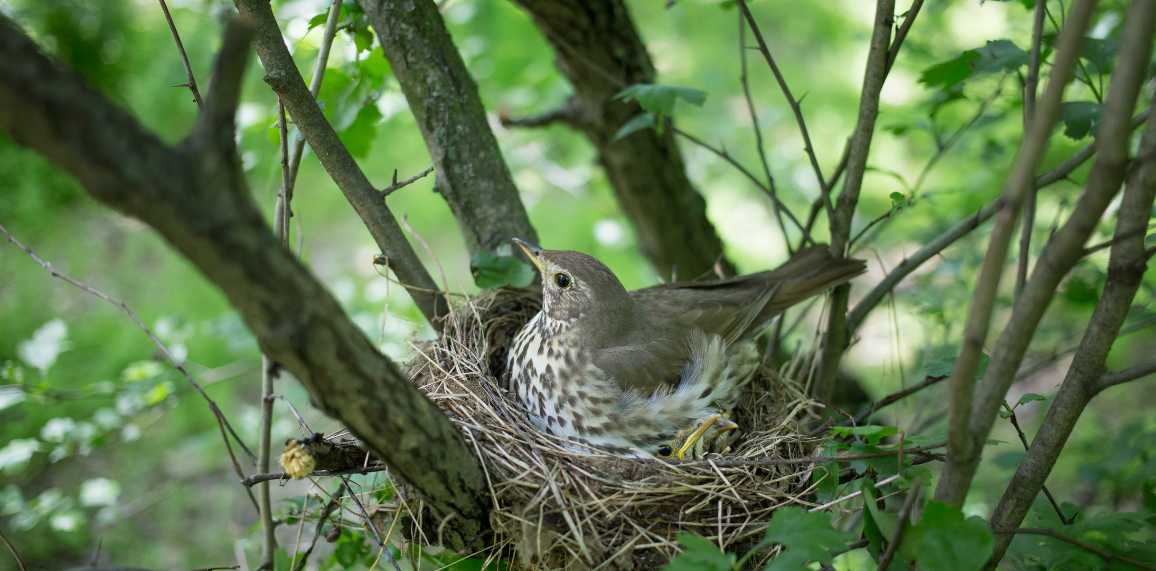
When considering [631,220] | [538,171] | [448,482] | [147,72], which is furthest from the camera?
[147,72]

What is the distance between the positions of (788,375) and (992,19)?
381cm

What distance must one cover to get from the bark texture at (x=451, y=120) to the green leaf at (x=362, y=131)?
135mm

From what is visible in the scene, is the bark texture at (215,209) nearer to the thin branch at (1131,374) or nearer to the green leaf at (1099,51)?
the thin branch at (1131,374)

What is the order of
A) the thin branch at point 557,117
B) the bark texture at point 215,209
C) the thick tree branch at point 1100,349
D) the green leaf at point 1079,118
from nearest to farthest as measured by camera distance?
the bark texture at point 215,209 → the thick tree branch at point 1100,349 → the green leaf at point 1079,118 → the thin branch at point 557,117

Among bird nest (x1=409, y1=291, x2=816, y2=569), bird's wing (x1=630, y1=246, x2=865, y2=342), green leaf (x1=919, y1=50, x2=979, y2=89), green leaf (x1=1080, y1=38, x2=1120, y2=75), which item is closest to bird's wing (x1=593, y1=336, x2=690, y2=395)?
bird's wing (x1=630, y1=246, x2=865, y2=342)

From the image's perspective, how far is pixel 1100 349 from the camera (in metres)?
1.74

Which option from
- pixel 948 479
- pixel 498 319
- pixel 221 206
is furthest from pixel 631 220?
pixel 221 206

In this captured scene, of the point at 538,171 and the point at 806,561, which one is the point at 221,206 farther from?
the point at 538,171

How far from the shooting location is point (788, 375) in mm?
3166

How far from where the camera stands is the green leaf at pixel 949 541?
149 cm

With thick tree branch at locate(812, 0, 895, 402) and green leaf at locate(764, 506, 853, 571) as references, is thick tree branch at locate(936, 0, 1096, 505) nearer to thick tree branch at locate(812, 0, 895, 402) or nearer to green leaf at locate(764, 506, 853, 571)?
green leaf at locate(764, 506, 853, 571)

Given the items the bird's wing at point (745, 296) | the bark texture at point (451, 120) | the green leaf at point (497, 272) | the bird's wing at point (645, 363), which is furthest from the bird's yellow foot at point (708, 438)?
the bark texture at point (451, 120)

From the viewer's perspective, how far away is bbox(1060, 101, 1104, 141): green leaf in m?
2.05

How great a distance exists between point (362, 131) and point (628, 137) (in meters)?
1.35
